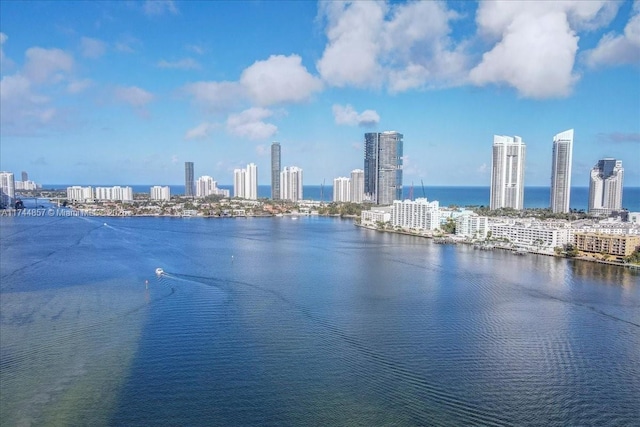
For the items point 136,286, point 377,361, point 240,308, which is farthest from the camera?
point 136,286

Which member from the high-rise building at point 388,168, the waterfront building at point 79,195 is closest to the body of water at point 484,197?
the high-rise building at point 388,168

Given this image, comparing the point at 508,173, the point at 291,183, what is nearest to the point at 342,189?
the point at 291,183

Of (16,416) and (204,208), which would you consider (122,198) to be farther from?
(16,416)

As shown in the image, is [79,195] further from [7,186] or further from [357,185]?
[357,185]

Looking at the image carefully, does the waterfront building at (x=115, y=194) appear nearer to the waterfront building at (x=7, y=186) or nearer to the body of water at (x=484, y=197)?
the waterfront building at (x=7, y=186)

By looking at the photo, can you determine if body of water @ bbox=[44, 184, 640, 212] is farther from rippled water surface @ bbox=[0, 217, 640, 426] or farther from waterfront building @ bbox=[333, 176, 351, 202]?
rippled water surface @ bbox=[0, 217, 640, 426]

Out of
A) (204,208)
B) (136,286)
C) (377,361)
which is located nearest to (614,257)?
(377,361)

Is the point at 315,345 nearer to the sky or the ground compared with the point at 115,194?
nearer to the ground
